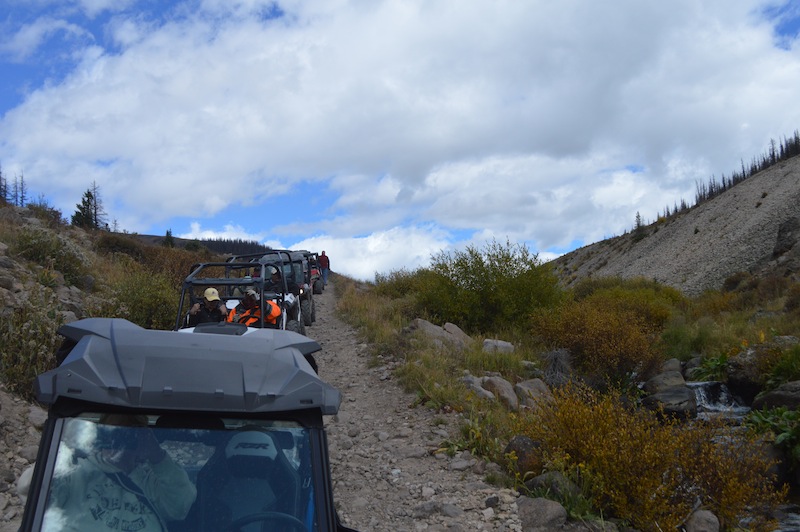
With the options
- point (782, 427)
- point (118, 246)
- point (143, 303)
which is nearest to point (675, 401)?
point (782, 427)

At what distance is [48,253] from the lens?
1295 centimetres

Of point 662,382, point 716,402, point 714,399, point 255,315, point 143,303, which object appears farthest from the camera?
point 714,399

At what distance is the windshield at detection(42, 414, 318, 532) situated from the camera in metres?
2.34

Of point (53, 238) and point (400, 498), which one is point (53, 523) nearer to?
point (400, 498)

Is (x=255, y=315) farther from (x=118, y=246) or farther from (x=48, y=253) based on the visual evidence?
(x=118, y=246)

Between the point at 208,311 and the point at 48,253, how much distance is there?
6.26 meters

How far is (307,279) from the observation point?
1706 centimetres

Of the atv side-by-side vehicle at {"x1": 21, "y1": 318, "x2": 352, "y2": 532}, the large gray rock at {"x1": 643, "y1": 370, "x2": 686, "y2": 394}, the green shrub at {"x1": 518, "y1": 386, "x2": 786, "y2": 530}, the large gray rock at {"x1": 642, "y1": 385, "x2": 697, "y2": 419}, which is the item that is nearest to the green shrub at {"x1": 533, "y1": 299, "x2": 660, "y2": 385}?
the large gray rock at {"x1": 643, "y1": 370, "x2": 686, "y2": 394}

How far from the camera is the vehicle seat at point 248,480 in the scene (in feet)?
7.88

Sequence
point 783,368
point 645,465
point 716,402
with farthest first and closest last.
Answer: point 716,402 < point 783,368 < point 645,465

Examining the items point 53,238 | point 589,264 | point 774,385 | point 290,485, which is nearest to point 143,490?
point 290,485

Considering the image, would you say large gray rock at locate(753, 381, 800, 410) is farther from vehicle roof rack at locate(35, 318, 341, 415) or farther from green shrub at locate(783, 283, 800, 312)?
vehicle roof rack at locate(35, 318, 341, 415)

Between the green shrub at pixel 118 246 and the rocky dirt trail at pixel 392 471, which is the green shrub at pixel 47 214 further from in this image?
the rocky dirt trail at pixel 392 471

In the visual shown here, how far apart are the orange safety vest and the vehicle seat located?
6592mm
